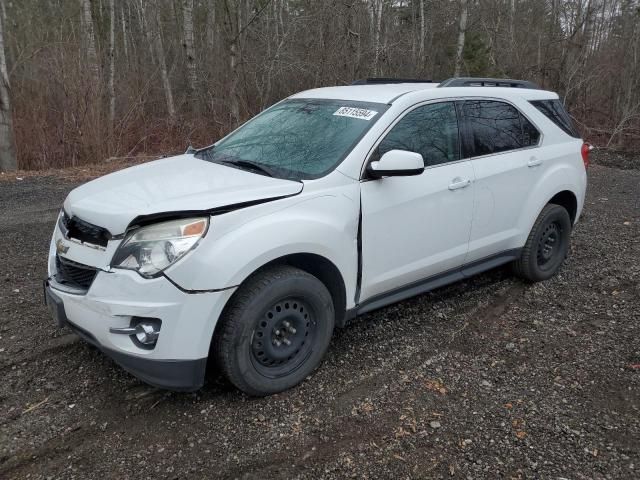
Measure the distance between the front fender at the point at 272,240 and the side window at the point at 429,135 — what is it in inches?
21.3

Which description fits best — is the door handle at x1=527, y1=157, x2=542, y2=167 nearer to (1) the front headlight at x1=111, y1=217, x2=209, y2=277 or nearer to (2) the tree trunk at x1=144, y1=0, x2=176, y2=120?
(1) the front headlight at x1=111, y1=217, x2=209, y2=277

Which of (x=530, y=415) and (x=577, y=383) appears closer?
(x=530, y=415)

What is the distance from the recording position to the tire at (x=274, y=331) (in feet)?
9.68

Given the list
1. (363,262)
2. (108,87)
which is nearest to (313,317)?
(363,262)

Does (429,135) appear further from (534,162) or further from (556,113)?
(556,113)

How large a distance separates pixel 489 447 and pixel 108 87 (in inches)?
482

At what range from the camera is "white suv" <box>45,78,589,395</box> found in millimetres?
2807

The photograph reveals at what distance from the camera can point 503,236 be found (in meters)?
4.47

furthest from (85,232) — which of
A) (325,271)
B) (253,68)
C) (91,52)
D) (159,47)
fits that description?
(159,47)

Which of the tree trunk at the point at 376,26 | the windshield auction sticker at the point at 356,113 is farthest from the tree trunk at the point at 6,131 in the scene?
the windshield auction sticker at the point at 356,113

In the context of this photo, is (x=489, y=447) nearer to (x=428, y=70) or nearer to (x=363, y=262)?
(x=363, y=262)

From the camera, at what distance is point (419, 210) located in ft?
12.2

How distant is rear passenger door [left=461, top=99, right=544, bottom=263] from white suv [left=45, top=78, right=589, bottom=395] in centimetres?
2

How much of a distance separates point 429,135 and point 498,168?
0.73 meters
